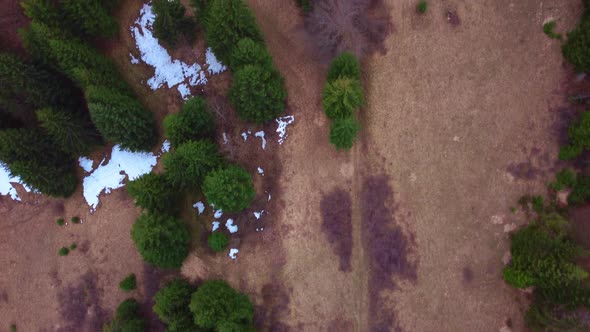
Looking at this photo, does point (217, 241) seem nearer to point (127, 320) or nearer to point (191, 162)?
point (191, 162)

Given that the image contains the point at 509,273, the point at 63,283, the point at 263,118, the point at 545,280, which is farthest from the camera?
the point at 63,283

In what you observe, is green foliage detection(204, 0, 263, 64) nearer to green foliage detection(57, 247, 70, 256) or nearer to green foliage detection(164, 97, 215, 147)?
green foliage detection(164, 97, 215, 147)

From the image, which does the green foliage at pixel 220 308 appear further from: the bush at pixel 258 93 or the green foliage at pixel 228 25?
the green foliage at pixel 228 25

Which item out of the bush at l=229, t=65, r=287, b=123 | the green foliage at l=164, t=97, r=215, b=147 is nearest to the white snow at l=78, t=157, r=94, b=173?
the green foliage at l=164, t=97, r=215, b=147

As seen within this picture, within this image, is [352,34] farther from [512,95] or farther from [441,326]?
[441,326]

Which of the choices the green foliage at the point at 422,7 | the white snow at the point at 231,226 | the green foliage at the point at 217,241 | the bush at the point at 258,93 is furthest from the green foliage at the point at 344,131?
the green foliage at the point at 217,241

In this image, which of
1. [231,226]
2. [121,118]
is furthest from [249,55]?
[231,226]

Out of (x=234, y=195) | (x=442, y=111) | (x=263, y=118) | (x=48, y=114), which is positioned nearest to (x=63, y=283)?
(x=48, y=114)

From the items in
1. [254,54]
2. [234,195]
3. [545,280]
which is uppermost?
[254,54]
